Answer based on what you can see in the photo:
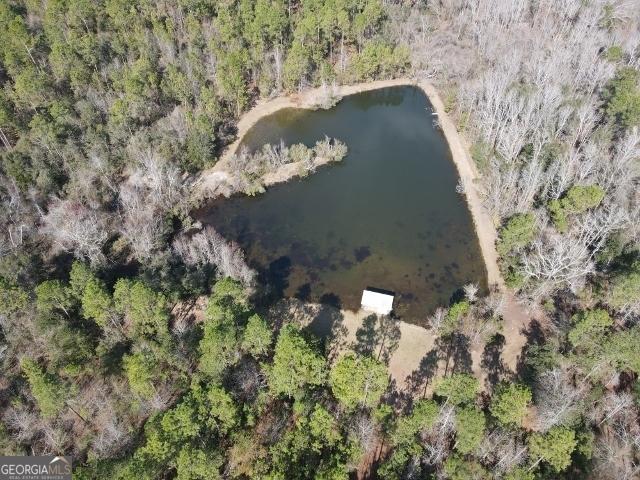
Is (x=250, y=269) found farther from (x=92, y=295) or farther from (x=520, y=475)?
(x=520, y=475)

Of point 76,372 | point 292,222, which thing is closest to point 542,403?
point 292,222

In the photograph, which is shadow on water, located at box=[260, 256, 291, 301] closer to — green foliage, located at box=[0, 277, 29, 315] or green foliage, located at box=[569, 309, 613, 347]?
green foliage, located at box=[0, 277, 29, 315]

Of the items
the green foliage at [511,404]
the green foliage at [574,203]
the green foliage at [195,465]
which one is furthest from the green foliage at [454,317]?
the green foliage at [195,465]

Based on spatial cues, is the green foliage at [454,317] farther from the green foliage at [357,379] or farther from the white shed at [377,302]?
the green foliage at [357,379]

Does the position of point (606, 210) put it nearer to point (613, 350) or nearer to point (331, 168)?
point (613, 350)

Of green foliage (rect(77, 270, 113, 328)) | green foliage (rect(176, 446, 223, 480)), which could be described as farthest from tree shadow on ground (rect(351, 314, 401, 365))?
green foliage (rect(77, 270, 113, 328))

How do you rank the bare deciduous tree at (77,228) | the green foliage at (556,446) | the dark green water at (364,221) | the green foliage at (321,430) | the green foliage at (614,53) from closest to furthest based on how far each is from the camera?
the green foliage at (556,446)
the green foliage at (321,430)
the bare deciduous tree at (77,228)
the dark green water at (364,221)
the green foliage at (614,53)

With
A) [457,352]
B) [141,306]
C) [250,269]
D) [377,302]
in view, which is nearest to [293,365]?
[377,302]
